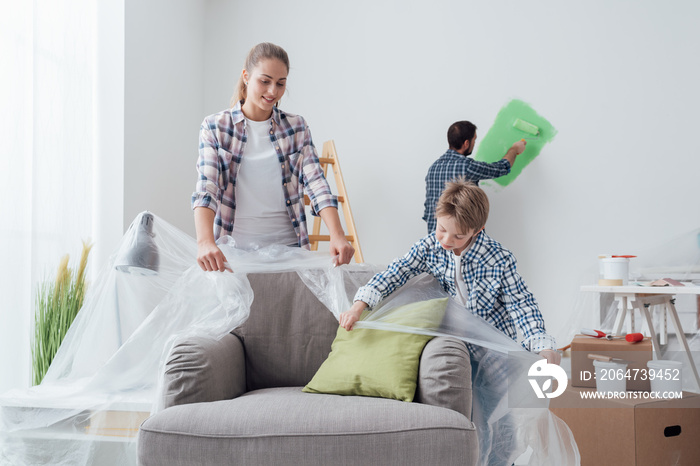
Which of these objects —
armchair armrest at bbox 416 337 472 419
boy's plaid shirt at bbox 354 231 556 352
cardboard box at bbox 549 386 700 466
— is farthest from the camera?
cardboard box at bbox 549 386 700 466

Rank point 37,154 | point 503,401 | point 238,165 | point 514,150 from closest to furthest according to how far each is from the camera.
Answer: point 503,401 → point 238,165 → point 37,154 → point 514,150

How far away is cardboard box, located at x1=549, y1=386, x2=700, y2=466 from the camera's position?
2020mm

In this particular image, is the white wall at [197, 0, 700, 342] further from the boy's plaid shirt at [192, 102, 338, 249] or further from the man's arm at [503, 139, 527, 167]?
the boy's plaid shirt at [192, 102, 338, 249]

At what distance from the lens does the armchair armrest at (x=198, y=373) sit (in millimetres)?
1508

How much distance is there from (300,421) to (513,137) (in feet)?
8.47

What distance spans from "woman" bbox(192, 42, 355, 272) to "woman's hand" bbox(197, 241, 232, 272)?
0.61 feet

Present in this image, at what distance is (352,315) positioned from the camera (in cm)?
166

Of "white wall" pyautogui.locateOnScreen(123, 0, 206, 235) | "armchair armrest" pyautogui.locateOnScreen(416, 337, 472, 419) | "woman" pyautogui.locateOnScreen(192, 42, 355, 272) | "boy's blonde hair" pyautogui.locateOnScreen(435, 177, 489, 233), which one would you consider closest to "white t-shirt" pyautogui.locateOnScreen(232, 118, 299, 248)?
"woman" pyautogui.locateOnScreen(192, 42, 355, 272)

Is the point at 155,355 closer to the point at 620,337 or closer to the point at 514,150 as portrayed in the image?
the point at 620,337

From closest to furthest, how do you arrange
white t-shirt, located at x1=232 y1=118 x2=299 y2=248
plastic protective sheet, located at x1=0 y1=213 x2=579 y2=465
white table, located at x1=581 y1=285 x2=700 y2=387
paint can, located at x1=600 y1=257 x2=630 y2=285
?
1. plastic protective sheet, located at x1=0 y1=213 x2=579 y2=465
2. white t-shirt, located at x1=232 y1=118 x2=299 y2=248
3. white table, located at x1=581 y1=285 x2=700 y2=387
4. paint can, located at x1=600 y1=257 x2=630 y2=285

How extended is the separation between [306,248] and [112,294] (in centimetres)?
58

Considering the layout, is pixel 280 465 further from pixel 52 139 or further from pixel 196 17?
pixel 196 17

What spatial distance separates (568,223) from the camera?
3438 millimetres

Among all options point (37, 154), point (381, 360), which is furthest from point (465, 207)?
point (37, 154)
